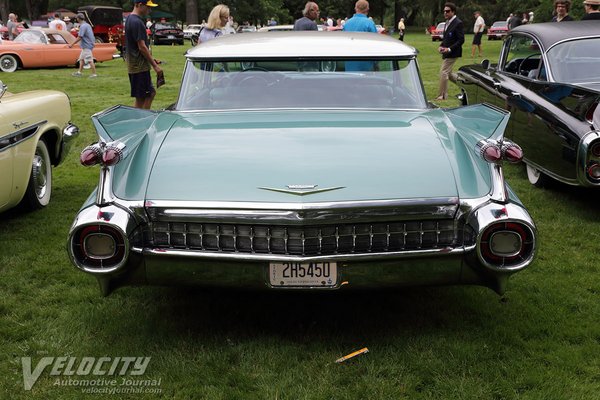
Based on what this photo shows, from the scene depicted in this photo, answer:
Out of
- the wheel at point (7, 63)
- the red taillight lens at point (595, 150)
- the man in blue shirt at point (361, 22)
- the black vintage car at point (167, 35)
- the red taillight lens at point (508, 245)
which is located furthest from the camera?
the black vintage car at point (167, 35)

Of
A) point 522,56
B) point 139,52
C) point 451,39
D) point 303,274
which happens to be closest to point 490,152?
point 303,274

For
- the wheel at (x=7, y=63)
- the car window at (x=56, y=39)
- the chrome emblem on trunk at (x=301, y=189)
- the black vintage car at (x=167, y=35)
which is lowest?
the black vintage car at (x=167, y=35)

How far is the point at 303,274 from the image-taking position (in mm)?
3141

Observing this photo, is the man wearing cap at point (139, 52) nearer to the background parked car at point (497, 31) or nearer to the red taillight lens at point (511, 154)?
the red taillight lens at point (511, 154)

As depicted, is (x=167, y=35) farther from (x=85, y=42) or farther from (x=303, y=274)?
(x=303, y=274)

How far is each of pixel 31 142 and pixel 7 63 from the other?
1527 centimetres

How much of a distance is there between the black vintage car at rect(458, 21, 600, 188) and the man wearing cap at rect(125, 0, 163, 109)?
3.92m

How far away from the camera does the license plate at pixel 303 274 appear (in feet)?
10.2

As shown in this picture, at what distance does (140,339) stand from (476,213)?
1.79m

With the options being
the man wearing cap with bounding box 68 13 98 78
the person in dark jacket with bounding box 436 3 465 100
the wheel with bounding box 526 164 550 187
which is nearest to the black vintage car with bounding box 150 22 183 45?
the man wearing cap with bounding box 68 13 98 78

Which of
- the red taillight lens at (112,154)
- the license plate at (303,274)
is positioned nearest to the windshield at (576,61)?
the license plate at (303,274)

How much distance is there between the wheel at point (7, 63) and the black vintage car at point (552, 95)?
14891mm

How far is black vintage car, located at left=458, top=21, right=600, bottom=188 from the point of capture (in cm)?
536

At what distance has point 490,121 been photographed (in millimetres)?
3891
